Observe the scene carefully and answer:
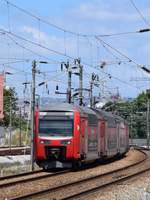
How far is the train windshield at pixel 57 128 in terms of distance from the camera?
30062 mm

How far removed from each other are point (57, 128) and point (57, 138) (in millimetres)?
519

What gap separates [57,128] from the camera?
98.9 ft

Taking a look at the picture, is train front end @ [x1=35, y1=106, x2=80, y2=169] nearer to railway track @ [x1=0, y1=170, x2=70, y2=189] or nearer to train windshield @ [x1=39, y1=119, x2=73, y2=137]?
train windshield @ [x1=39, y1=119, x2=73, y2=137]

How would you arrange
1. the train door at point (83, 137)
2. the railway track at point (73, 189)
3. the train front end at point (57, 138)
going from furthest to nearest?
the train door at point (83, 137) → the train front end at point (57, 138) → the railway track at point (73, 189)

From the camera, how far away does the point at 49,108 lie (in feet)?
101

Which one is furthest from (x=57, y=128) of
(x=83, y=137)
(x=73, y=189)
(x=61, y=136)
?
(x=73, y=189)

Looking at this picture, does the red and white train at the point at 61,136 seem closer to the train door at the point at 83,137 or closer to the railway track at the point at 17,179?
the train door at the point at 83,137

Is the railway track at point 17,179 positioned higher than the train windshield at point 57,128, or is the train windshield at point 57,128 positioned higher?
the train windshield at point 57,128

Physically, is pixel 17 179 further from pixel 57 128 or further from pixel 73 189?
pixel 57 128

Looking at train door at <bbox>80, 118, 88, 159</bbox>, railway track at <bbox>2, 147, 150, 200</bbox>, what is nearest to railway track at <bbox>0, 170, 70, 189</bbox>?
railway track at <bbox>2, 147, 150, 200</bbox>

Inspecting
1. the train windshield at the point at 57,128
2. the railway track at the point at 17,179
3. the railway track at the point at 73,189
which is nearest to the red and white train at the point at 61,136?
the train windshield at the point at 57,128

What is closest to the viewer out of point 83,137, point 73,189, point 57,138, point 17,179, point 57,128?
point 73,189

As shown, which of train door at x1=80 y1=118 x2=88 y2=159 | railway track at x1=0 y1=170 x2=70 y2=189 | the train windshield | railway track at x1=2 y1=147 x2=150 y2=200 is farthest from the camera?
train door at x1=80 y1=118 x2=88 y2=159

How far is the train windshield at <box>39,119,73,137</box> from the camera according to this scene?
98.6 ft
